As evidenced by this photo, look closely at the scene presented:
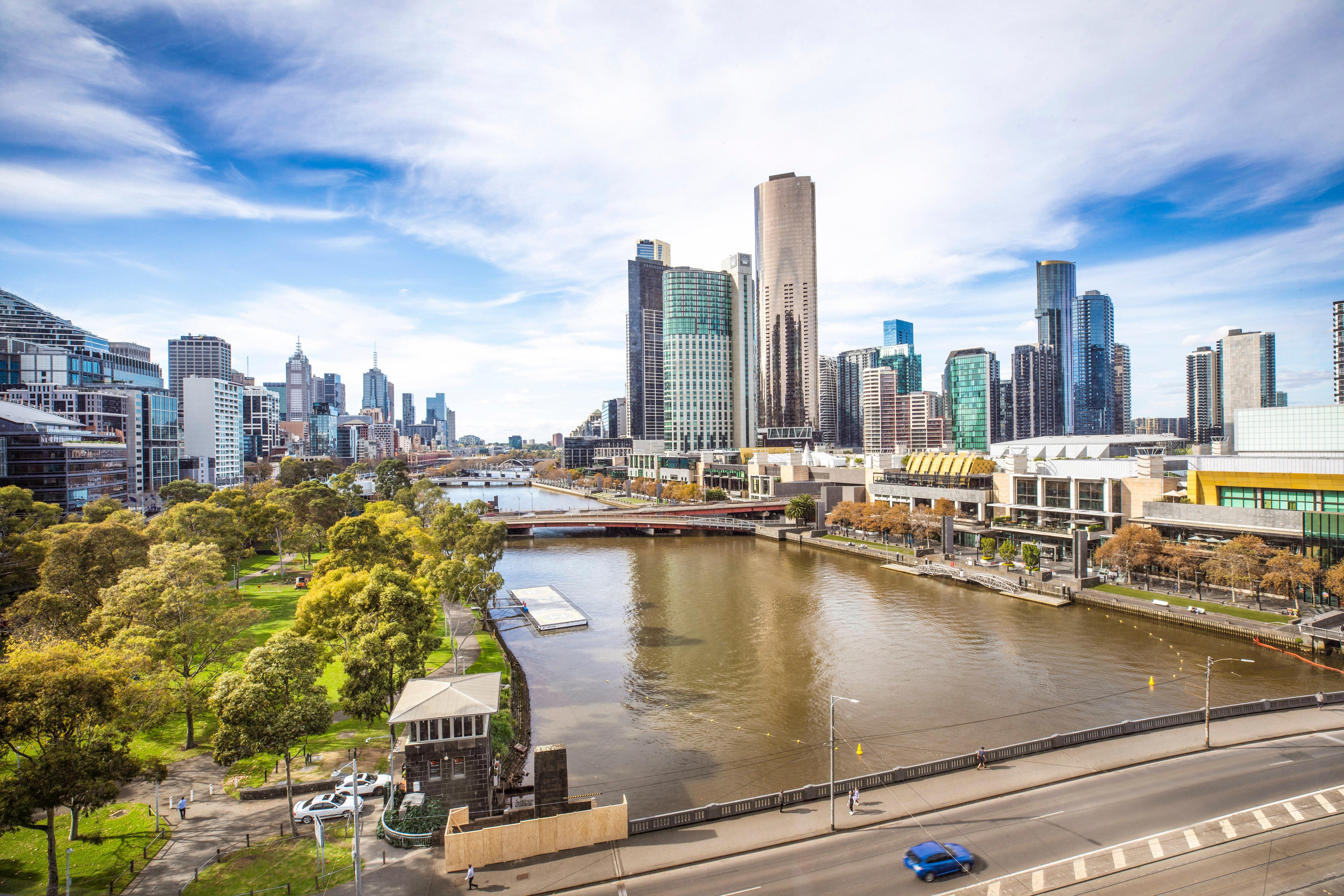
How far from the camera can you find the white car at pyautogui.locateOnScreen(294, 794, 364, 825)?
970 inches

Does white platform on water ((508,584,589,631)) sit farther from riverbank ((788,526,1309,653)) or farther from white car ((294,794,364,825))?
riverbank ((788,526,1309,653))

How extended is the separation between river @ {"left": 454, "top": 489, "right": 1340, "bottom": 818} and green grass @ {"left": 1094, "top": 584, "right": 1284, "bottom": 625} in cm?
342

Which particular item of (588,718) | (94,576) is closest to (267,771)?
(588,718)

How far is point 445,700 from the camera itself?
24.7 m

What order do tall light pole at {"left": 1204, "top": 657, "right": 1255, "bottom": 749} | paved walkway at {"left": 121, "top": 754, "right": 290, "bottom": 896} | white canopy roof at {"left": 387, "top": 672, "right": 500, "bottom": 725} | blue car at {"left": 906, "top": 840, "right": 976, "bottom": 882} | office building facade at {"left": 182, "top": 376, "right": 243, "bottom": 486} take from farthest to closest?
office building facade at {"left": 182, "top": 376, "right": 243, "bottom": 486}
tall light pole at {"left": 1204, "top": 657, "right": 1255, "bottom": 749}
white canopy roof at {"left": 387, "top": 672, "right": 500, "bottom": 725}
paved walkway at {"left": 121, "top": 754, "right": 290, "bottom": 896}
blue car at {"left": 906, "top": 840, "right": 976, "bottom": 882}

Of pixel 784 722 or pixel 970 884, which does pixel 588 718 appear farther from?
pixel 970 884

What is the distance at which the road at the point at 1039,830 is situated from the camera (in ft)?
66.1

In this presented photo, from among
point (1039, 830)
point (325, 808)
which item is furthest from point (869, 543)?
point (325, 808)

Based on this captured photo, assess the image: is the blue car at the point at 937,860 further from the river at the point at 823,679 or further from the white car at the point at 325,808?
the white car at the point at 325,808

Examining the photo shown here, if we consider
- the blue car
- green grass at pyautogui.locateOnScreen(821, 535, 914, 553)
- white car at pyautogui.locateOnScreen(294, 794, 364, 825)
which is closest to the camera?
the blue car

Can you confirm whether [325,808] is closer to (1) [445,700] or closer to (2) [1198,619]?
(1) [445,700]

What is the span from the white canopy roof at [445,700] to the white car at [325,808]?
3.35 meters

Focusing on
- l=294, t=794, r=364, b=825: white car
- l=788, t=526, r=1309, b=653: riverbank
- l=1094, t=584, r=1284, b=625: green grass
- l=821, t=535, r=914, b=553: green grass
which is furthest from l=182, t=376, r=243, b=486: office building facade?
l=1094, t=584, r=1284, b=625: green grass

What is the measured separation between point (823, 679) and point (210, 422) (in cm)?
16775
